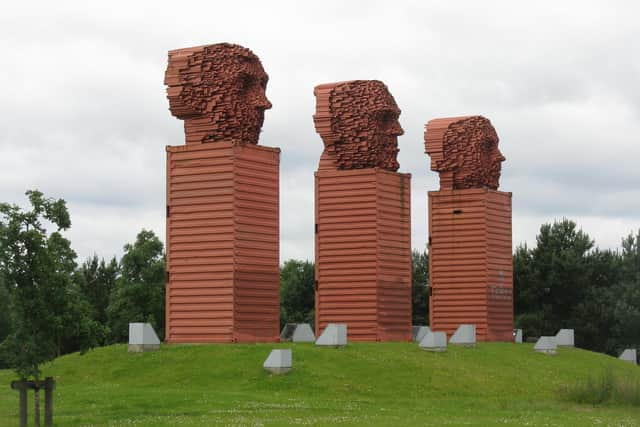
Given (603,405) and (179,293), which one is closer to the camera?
(603,405)

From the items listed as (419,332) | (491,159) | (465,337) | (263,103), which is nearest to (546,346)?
(465,337)

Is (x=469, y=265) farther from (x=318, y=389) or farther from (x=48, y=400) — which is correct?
(x=48, y=400)

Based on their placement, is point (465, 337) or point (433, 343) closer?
point (433, 343)

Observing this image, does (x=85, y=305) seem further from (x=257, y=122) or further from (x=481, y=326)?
(x=481, y=326)

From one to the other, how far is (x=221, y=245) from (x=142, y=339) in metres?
3.56

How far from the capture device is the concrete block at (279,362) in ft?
91.1

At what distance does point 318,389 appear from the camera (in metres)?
26.7

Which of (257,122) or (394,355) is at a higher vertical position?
(257,122)

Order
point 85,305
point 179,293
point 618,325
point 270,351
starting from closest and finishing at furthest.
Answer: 1. point 85,305
2. point 270,351
3. point 179,293
4. point 618,325

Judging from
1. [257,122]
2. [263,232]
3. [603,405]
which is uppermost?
[257,122]

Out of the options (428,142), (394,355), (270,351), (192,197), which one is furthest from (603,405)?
(428,142)

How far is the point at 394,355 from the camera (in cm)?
3112

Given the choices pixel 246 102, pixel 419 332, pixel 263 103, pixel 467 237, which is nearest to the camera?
pixel 246 102

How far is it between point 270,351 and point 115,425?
958 cm
